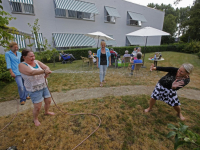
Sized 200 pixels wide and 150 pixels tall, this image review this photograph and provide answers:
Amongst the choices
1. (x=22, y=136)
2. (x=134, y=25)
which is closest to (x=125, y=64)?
(x=22, y=136)

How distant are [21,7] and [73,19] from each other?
16.5 ft

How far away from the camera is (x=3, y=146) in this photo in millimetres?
1979

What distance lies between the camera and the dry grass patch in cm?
203

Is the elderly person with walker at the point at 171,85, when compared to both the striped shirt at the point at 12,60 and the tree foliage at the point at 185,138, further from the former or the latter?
the striped shirt at the point at 12,60

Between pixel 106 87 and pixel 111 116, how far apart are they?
192cm

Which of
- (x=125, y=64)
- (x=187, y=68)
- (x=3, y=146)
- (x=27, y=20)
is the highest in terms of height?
(x=27, y=20)

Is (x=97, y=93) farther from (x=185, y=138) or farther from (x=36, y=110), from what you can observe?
(x=185, y=138)

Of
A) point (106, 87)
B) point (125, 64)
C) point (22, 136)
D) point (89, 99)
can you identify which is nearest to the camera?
point (22, 136)

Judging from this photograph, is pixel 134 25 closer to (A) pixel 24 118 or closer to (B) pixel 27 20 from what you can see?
(B) pixel 27 20

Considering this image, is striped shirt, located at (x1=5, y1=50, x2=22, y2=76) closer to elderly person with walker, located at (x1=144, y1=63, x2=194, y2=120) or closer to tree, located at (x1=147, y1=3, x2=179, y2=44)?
elderly person with walker, located at (x1=144, y1=63, x2=194, y2=120)

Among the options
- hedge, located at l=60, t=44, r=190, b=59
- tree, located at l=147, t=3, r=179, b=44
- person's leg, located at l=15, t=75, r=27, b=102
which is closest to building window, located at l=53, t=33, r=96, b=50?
hedge, located at l=60, t=44, r=190, b=59

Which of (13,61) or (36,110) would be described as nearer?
(36,110)

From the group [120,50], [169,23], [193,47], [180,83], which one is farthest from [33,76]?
[169,23]

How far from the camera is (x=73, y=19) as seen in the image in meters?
12.8
